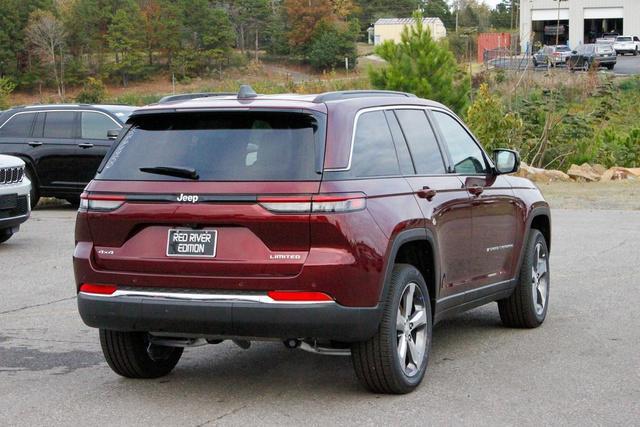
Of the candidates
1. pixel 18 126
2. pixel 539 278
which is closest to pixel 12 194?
pixel 18 126

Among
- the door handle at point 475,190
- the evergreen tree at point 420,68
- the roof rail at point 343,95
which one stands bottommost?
the evergreen tree at point 420,68

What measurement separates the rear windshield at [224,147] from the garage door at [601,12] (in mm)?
99051

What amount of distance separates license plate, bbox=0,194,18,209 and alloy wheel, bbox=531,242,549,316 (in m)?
7.33

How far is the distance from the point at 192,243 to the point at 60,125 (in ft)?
47.1

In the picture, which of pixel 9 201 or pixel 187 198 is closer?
pixel 187 198

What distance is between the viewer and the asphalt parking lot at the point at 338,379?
651 cm

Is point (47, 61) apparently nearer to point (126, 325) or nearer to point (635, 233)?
point (635, 233)

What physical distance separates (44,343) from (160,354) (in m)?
1.52

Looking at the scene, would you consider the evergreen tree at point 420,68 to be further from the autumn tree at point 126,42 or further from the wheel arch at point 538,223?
the autumn tree at point 126,42

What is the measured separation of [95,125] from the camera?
65.9 feet

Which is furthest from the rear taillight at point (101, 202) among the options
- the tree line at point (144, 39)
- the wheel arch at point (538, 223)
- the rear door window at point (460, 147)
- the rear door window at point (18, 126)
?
the tree line at point (144, 39)

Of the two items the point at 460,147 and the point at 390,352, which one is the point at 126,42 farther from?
the point at 390,352

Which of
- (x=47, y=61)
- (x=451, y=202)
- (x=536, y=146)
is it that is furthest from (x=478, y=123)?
(x=47, y=61)

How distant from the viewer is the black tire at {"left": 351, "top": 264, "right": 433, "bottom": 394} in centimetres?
667
